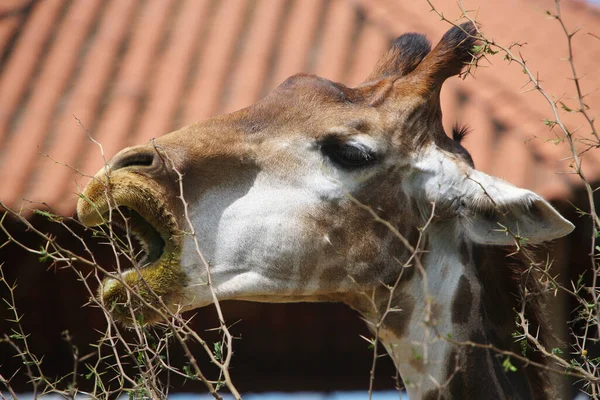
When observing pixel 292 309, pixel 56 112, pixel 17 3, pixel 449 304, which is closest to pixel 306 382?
pixel 292 309

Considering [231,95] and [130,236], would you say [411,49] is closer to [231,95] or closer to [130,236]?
[130,236]

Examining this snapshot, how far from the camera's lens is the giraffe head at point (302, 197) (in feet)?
9.46

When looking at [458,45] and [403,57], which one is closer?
[458,45]

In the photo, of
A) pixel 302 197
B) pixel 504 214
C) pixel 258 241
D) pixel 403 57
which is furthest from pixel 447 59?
pixel 258 241

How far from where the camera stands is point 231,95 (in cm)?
540

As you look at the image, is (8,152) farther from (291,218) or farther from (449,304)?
Answer: (449,304)

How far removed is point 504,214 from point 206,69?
10.3 feet

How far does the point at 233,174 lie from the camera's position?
304 centimetres

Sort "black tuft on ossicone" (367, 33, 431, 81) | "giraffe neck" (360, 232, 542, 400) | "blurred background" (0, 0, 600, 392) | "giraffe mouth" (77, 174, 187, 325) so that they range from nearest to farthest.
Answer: "giraffe mouth" (77, 174, 187, 325)
"giraffe neck" (360, 232, 542, 400)
"black tuft on ossicone" (367, 33, 431, 81)
"blurred background" (0, 0, 600, 392)

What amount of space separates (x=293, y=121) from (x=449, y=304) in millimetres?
850

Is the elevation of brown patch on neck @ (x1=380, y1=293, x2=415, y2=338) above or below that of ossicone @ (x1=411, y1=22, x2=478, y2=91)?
below

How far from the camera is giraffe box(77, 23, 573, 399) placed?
291 centimetres

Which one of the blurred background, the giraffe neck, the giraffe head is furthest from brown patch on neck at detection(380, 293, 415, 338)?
the blurred background

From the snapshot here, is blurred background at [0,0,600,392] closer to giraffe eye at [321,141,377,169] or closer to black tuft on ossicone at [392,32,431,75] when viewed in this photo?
black tuft on ossicone at [392,32,431,75]
